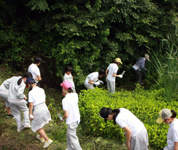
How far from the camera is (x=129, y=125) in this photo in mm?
2820

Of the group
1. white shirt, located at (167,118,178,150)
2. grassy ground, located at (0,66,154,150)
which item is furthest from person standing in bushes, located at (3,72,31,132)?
white shirt, located at (167,118,178,150)

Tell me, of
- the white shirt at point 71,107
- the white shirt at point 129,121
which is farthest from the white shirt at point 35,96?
the white shirt at point 129,121

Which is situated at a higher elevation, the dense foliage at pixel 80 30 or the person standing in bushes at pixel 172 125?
the dense foliage at pixel 80 30

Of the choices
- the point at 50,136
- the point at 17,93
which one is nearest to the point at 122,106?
the point at 50,136

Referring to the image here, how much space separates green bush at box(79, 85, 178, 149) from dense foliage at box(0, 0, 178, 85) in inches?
66.8

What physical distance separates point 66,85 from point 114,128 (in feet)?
5.21

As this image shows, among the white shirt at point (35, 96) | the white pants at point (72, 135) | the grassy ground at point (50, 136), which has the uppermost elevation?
the white shirt at point (35, 96)

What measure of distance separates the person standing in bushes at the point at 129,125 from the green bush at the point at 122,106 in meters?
0.85

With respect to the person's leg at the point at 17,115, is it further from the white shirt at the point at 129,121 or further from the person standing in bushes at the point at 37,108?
the white shirt at the point at 129,121

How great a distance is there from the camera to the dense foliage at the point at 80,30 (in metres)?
6.39

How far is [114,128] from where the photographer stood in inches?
152

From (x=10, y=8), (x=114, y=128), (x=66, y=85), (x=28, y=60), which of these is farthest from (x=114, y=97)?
(x=10, y=8)

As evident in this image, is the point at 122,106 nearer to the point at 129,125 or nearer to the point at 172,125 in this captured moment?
the point at 129,125

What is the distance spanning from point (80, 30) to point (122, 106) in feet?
11.1
